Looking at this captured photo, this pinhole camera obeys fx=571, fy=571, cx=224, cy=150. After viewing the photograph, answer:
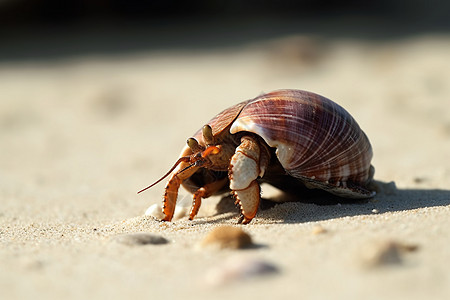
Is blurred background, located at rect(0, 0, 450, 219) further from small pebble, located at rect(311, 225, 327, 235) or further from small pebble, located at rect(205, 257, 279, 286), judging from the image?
small pebble, located at rect(205, 257, 279, 286)

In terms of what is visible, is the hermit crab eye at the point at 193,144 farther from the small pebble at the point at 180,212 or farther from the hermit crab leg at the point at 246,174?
the small pebble at the point at 180,212

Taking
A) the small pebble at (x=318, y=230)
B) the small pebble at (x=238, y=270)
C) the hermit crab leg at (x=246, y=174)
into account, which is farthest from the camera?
the hermit crab leg at (x=246, y=174)

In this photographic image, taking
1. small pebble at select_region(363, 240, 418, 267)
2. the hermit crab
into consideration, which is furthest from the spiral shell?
small pebble at select_region(363, 240, 418, 267)

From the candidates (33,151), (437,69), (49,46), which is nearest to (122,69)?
(49,46)

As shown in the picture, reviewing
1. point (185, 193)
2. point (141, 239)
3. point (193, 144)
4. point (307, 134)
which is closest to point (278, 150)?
point (307, 134)

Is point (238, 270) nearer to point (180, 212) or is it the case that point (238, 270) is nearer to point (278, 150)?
point (278, 150)

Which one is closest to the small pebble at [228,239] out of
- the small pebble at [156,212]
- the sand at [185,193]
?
the sand at [185,193]
